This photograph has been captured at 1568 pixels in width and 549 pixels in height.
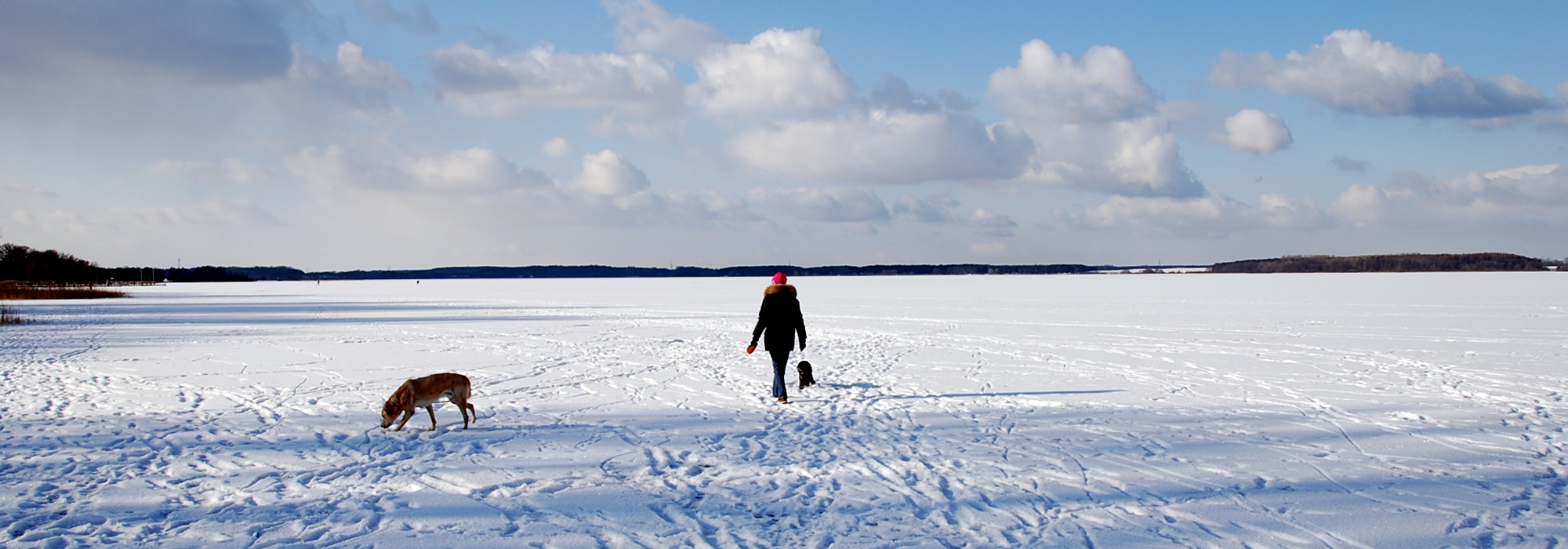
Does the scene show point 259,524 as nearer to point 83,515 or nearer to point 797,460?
point 83,515

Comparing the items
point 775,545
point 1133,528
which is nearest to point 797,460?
point 775,545

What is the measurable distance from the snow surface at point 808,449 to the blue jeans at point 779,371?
0.33 metres

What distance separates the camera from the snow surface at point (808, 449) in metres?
4.61

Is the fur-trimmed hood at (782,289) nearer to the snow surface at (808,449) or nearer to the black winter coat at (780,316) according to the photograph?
the black winter coat at (780,316)

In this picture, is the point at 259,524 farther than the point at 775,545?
Yes

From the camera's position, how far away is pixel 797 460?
6.18 meters

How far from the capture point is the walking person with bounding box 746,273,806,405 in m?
8.76

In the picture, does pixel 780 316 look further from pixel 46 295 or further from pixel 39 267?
pixel 39 267

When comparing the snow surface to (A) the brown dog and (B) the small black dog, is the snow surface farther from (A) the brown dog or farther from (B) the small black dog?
(B) the small black dog

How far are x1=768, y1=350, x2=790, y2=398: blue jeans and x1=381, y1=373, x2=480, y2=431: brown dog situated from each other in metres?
3.14

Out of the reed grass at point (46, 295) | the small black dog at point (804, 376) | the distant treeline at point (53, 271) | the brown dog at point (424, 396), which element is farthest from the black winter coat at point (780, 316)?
the distant treeline at point (53, 271)

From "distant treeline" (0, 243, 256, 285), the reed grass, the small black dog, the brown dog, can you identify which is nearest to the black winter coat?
the small black dog

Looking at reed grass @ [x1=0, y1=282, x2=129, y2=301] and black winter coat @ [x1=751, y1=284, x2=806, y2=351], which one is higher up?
black winter coat @ [x1=751, y1=284, x2=806, y2=351]

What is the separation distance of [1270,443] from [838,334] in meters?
11.4
